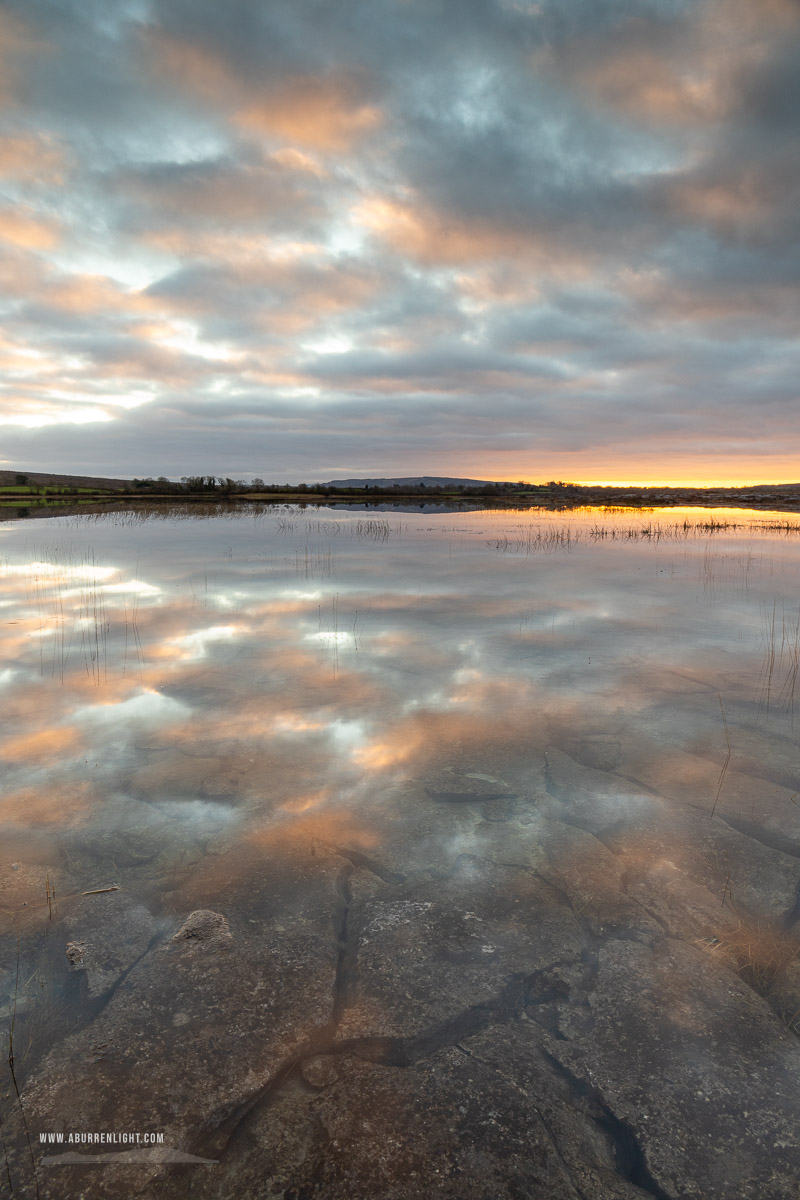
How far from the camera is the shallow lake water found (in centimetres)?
321

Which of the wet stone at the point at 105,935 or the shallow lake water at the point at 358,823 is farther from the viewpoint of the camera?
the wet stone at the point at 105,935

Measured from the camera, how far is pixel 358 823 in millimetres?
5125

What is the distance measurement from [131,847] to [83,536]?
30.5 metres

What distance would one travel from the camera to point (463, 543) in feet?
94.7

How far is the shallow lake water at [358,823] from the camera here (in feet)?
10.5

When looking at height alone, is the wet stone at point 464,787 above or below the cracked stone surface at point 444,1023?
above

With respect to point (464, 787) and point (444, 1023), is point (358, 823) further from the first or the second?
point (444, 1023)

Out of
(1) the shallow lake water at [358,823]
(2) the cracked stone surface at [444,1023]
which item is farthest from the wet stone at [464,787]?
(2) the cracked stone surface at [444,1023]

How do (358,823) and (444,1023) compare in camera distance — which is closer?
(444,1023)

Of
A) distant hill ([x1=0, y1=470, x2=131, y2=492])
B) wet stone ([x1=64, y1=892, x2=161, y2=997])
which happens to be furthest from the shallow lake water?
distant hill ([x1=0, y1=470, x2=131, y2=492])

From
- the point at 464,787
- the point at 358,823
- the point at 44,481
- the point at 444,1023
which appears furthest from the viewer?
the point at 44,481

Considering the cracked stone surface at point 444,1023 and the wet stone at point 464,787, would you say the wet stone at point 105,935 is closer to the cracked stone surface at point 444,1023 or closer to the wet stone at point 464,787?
the cracked stone surface at point 444,1023

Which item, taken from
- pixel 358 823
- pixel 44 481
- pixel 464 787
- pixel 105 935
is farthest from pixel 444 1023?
pixel 44 481

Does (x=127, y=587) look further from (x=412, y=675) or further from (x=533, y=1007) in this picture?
(x=533, y=1007)
